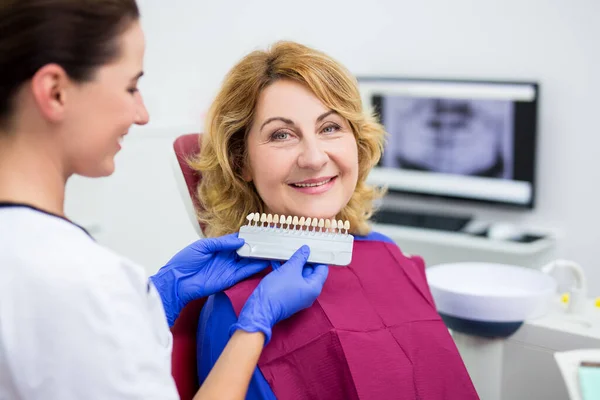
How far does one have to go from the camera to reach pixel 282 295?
124 centimetres

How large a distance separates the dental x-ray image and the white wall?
158mm

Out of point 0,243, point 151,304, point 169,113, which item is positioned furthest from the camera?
point 169,113

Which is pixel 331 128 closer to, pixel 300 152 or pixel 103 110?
pixel 300 152

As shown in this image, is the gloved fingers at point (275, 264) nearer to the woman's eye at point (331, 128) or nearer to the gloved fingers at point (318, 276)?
the gloved fingers at point (318, 276)

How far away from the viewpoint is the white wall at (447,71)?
3146mm

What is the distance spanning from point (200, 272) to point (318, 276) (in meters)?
0.25

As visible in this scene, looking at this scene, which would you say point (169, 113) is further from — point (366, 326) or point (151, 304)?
point (151, 304)

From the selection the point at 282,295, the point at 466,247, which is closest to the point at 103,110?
the point at 282,295

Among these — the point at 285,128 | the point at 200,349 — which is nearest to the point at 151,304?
the point at 200,349

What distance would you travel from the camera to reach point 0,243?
85cm

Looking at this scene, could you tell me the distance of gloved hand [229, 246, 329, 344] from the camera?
1.18 metres

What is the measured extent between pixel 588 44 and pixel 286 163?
2.20 meters

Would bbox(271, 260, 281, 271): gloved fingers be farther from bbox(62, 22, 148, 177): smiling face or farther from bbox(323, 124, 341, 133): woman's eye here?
bbox(62, 22, 148, 177): smiling face

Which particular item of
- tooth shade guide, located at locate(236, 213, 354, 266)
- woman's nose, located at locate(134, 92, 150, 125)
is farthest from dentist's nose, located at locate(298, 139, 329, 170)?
woman's nose, located at locate(134, 92, 150, 125)
